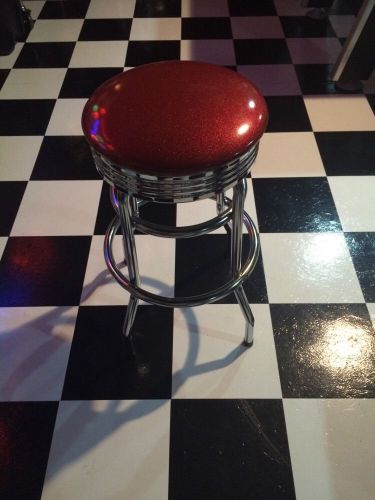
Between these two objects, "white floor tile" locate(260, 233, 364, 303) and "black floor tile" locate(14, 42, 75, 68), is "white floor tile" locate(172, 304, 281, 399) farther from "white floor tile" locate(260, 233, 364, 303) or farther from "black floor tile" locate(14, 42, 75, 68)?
"black floor tile" locate(14, 42, 75, 68)

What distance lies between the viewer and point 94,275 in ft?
5.01

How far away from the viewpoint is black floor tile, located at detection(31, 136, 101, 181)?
1895 millimetres

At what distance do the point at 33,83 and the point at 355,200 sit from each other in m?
2.04

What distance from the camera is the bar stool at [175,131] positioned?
746 millimetres

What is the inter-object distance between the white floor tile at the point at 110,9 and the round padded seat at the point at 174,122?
8.30 ft

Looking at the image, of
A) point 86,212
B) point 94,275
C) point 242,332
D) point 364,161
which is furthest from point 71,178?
point 364,161

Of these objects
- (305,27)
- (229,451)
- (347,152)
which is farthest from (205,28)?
(229,451)

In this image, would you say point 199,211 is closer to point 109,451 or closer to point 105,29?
point 109,451

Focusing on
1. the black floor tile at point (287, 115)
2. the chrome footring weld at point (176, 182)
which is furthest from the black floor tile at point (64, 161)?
the chrome footring weld at point (176, 182)

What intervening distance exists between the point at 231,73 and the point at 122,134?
0.35 m

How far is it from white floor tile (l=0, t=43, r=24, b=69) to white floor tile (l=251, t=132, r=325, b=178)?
1.81m

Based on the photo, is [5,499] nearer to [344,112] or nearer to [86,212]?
[86,212]

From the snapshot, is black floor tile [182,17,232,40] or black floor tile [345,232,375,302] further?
black floor tile [182,17,232,40]

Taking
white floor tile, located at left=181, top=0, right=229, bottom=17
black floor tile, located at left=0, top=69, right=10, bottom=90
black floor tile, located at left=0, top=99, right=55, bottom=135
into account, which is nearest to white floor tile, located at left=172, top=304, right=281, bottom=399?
black floor tile, located at left=0, top=99, right=55, bottom=135
